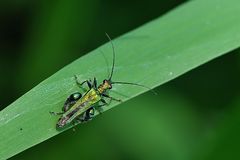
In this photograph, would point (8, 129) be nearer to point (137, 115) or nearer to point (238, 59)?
point (137, 115)

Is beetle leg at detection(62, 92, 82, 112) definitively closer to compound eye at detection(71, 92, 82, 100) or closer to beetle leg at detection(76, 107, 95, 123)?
compound eye at detection(71, 92, 82, 100)

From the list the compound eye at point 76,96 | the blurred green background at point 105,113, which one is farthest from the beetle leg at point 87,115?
the blurred green background at point 105,113

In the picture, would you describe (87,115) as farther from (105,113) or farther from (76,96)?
(105,113)

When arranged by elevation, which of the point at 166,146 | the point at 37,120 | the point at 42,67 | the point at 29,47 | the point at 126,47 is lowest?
the point at 166,146

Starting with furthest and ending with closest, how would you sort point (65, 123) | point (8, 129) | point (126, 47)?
point (126, 47), point (65, 123), point (8, 129)

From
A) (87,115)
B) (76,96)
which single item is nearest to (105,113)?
(87,115)

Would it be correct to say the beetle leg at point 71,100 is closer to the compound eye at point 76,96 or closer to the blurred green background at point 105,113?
the compound eye at point 76,96

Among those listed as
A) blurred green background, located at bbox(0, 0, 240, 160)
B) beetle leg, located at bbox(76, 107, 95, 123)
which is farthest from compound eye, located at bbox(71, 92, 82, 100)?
blurred green background, located at bbox(0, 0, 240, 160)

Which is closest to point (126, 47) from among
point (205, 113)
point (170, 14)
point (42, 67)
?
point (170, 14)
